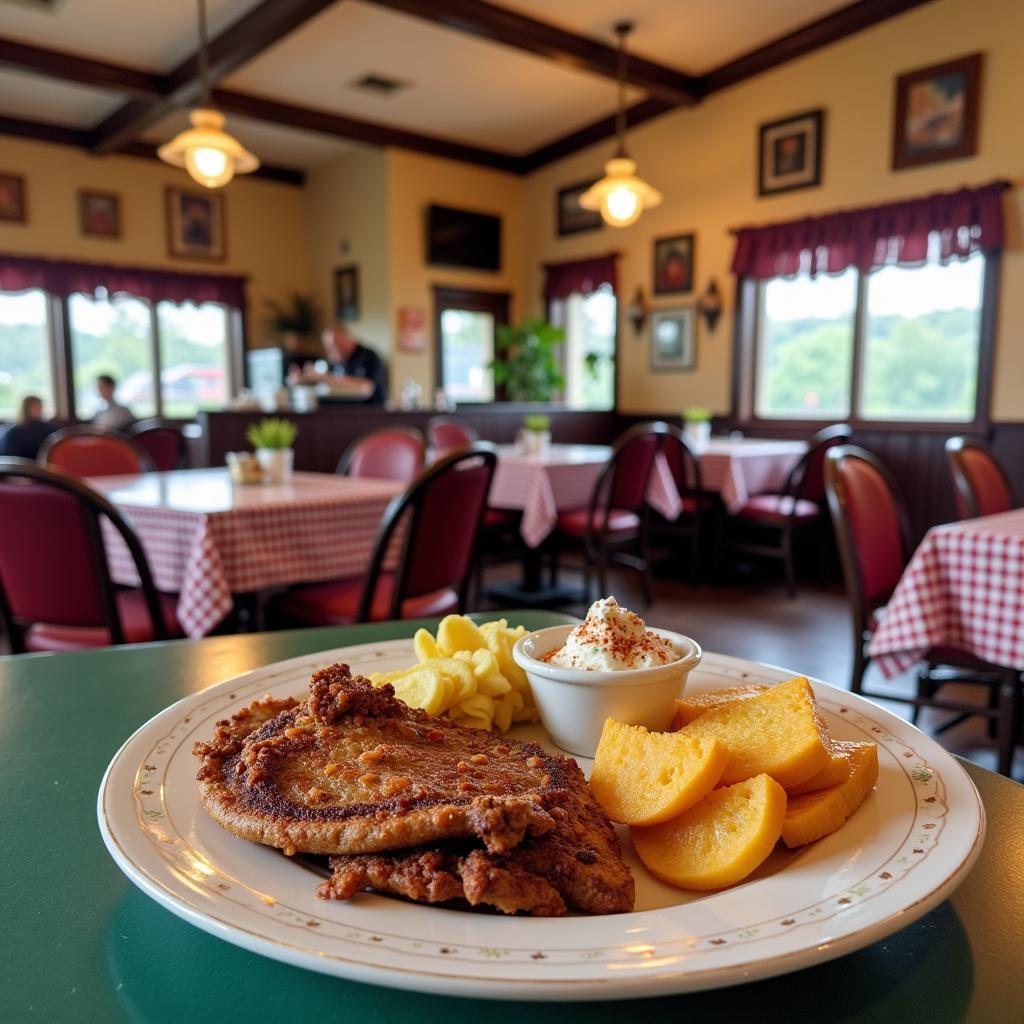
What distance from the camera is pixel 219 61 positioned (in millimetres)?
5672

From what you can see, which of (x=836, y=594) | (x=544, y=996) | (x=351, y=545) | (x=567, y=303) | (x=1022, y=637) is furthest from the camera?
(x=567, y=303)

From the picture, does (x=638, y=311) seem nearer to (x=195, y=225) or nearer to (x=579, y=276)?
(x=579, y=276)

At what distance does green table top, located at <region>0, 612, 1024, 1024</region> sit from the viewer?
401 mm

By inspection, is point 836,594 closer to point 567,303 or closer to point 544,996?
point 567,303

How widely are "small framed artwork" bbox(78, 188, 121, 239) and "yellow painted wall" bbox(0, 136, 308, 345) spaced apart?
0.15 feet

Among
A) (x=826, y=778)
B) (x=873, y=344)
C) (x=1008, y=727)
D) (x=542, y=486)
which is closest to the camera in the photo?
(x=826, y=778)

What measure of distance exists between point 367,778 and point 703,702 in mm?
309

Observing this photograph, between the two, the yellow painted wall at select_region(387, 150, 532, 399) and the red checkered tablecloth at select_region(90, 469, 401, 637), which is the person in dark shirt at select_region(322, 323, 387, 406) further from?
the red checkered tablecloth at select_region(90, 469, 401, 637)

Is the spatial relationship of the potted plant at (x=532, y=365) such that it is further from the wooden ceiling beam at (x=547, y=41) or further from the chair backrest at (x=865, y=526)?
the chair backrest at (x=865, y=526)

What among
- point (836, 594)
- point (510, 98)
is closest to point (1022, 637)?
point (836, 594)

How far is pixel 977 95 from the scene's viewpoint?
5008 mm

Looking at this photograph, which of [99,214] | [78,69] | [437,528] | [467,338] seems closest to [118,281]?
[99,214]

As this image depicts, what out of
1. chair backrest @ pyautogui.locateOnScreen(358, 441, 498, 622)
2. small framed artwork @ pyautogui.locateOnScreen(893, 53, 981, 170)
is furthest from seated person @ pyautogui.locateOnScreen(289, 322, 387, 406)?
chair backrest @ pyautogui.locateOnScreen(358, 441, 498, 622)

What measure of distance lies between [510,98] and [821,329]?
10.7ft
